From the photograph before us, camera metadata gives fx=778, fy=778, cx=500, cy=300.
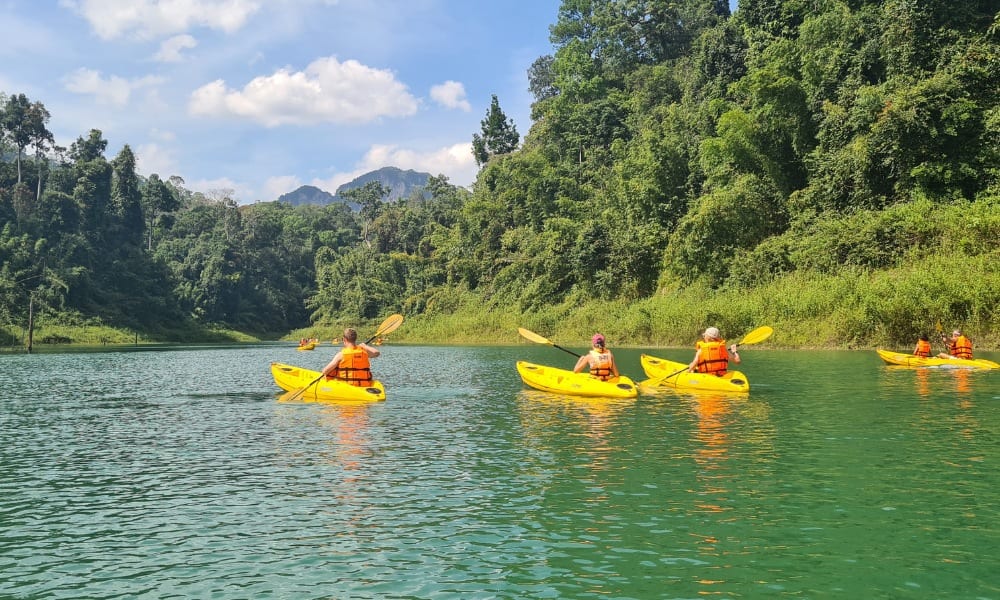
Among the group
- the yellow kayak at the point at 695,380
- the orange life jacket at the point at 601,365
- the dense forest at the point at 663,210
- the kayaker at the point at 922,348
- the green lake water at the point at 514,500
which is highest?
the dense forest at the point at 663,210

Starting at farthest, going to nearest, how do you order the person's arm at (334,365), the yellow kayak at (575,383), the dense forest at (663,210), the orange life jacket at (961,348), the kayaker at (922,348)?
the dense forest at (663,210) → the kayaker at (922,348) → the orange life jacket at (961,348) → the person's arm at (334,365) → the yellow kayak at (575,383)

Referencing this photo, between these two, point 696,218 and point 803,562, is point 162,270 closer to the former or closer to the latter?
point 696,218

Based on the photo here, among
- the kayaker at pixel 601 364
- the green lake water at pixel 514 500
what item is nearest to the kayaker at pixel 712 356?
the green lake water at pixel 514 500

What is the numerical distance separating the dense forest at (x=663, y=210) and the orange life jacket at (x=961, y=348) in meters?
5.84

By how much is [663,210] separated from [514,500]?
41189 mm

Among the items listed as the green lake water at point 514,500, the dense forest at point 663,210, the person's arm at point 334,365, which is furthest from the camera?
the dense forest at point 663,210

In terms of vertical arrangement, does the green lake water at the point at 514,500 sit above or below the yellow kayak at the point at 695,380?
below

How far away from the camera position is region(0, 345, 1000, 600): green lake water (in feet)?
18.6

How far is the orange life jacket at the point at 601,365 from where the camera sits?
16.6m

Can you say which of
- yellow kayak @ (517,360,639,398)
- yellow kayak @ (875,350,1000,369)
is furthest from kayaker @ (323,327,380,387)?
yellow kayak @ (875,350,1000,369)

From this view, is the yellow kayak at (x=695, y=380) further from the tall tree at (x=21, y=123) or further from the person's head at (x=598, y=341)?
the tall tree at (x=21, y=123)

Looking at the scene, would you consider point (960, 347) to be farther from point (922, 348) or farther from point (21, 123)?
point (21, 123)

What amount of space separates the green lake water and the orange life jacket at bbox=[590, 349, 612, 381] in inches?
48.1

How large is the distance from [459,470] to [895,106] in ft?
98.4
